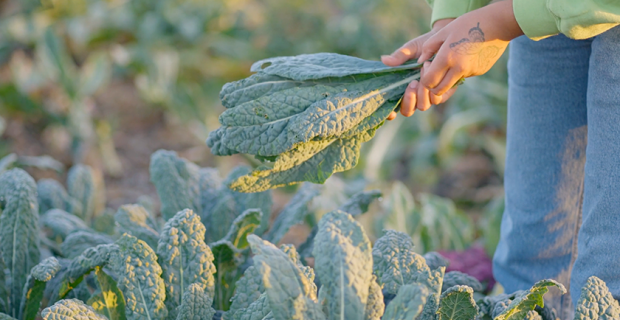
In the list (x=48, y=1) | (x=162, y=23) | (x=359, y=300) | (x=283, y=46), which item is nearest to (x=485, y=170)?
(x=283, y=46)

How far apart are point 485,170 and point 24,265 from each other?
2.80 m

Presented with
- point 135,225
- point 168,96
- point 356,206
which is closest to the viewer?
point 135,225

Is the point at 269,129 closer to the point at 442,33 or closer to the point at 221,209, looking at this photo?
the point at 442,33

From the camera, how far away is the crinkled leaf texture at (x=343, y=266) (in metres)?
1.08

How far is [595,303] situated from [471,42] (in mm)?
600

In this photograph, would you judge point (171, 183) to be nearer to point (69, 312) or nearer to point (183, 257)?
point (183, 257)

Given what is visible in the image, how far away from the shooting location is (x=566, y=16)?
1.09m

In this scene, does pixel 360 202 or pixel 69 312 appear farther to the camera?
pixel 360 202

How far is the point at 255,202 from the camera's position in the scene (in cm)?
196

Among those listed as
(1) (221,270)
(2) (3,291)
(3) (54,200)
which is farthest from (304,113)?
(3) (54,200)

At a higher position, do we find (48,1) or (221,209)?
(48,1)

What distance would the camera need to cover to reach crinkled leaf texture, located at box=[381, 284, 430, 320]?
102 centimetres

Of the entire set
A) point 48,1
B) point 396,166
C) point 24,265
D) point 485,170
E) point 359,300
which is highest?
point 48,1

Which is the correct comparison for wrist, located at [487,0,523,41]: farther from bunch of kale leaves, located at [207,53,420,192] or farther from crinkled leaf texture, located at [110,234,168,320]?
crinkled leaf texture, located at [110,234,168,320]
